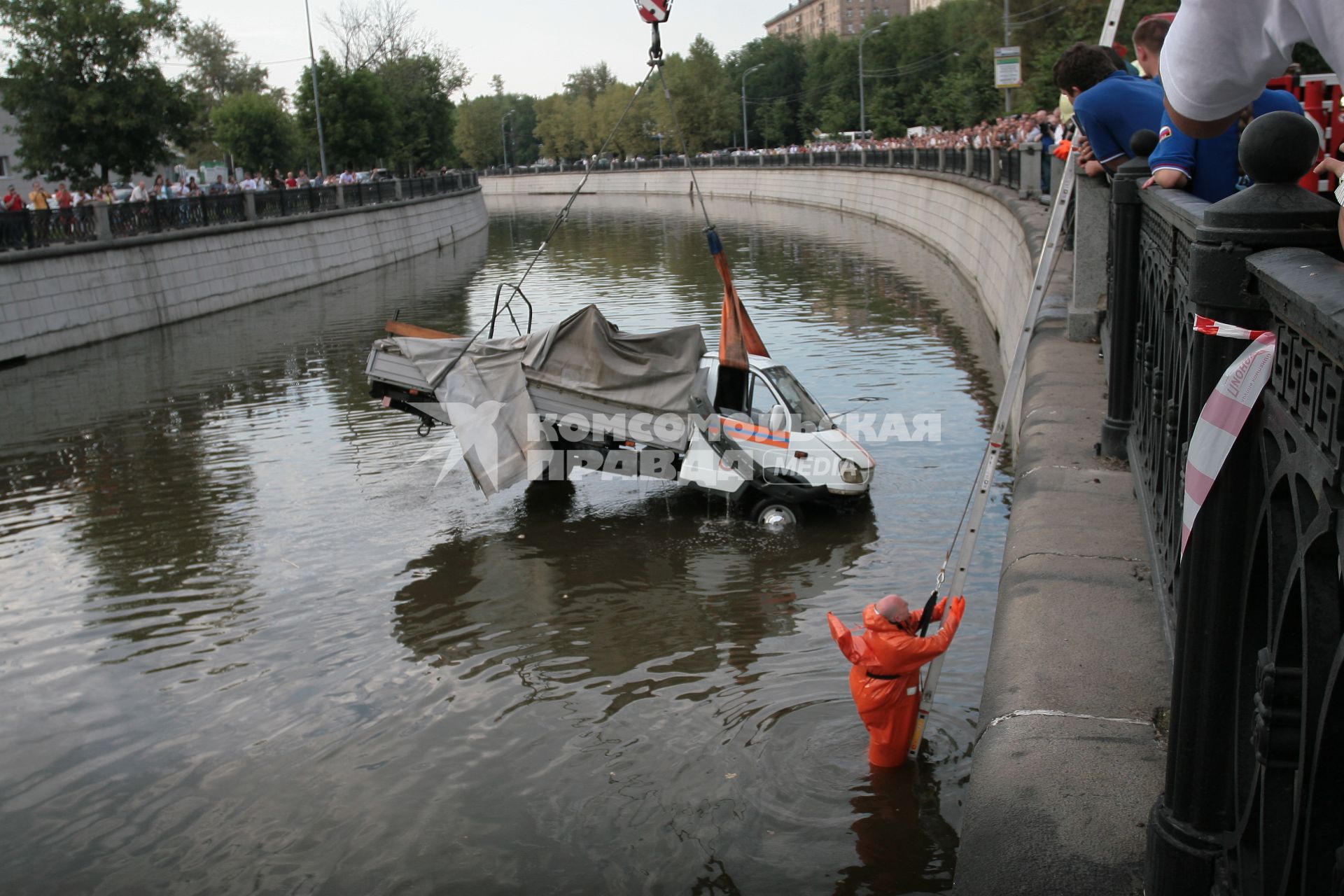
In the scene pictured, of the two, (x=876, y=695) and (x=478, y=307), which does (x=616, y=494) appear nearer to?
(x=876, y=695)

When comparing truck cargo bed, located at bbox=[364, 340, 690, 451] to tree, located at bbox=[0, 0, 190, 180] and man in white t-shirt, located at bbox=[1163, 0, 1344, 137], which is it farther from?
tree, located at bbox=[0, 0, 190, 180]

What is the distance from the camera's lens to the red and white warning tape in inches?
95.0

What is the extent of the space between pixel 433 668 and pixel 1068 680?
5755mm

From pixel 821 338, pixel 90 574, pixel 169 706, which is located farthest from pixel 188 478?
pixel 821 338

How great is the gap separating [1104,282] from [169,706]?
8005mm

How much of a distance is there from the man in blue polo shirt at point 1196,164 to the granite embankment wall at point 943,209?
347 inches

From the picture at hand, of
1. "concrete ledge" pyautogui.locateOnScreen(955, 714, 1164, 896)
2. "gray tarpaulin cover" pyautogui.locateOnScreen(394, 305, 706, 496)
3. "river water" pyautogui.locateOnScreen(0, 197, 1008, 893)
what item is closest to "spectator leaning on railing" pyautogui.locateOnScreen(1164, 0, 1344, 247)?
"concrete ledge" pyautogui.locateOnScreen(955, 714, 1164, 896)

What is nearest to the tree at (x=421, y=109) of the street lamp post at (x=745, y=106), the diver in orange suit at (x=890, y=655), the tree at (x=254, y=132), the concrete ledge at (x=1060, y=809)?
the tree at (x=254, y=132)

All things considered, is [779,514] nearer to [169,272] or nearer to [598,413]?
[598,413]

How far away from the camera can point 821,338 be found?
23922 millimetres

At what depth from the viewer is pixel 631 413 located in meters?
12.9

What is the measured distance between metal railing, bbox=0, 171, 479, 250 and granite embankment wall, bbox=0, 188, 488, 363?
0.34 m

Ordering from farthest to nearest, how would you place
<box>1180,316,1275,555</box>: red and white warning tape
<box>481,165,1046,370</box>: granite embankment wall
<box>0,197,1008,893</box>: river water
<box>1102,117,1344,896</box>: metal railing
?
1. <box>481,165,1046,370</box>: granite embankment wall
2. <box>0,197,1008,893</box>: river water
3. <box>1180,316,1275,555</box>: red and white warning tape
4. <box>1102,117,1344,896</box>: metal railing

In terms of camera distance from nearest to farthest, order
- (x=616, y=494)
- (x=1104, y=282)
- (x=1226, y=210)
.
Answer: (x=1226, y=210), (x=1104, y=282), (x=616, y=494)
